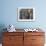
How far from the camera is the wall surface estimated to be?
151 inches

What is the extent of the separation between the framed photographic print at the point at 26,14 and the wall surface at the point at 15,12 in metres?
0.09

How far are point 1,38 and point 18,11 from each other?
97cm

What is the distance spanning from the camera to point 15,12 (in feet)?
12.7

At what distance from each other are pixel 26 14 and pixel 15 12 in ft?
1.15

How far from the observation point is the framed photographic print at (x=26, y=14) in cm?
384

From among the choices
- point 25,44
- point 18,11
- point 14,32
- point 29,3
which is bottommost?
point 25,44

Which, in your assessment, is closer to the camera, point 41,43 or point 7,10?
point 41,43

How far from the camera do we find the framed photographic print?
384cm

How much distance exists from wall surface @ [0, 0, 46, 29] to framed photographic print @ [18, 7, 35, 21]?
94mm

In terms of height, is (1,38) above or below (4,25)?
below

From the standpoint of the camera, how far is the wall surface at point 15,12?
384 cm

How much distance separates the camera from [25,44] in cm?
338

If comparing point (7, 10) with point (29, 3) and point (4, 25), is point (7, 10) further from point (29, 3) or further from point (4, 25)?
point (29, 3)

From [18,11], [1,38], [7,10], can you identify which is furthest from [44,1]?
[1,38]
